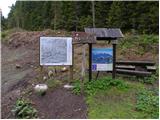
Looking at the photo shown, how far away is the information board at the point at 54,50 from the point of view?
10883 millimetres

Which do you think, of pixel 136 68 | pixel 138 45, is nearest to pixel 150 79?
pixel 136 68

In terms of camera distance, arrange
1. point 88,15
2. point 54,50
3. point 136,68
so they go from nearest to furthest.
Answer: point 54,50 < point 136,68 < point 88,15

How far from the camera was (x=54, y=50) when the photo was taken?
10.9m

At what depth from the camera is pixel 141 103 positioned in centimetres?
925

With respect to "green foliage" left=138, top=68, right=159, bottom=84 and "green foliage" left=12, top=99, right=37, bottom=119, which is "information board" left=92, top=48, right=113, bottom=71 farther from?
"green foliage" left=12, top=99, right=37, bottom=119

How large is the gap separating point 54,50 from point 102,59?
4.83 feet

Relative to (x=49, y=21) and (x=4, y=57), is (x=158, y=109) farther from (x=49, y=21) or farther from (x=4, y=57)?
(x=49, y=21)

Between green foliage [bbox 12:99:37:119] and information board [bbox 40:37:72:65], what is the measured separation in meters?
1.69

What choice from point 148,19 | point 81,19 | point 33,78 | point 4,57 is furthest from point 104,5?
point 33,78

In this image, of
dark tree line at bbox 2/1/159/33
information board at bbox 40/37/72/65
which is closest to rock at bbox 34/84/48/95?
information board at bbox 40/37/72/65

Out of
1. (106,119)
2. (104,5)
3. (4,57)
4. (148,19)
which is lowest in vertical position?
(106,119)

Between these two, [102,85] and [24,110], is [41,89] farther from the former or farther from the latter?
[102,85]

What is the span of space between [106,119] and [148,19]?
19488 mm

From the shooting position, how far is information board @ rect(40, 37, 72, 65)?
10883 mm
